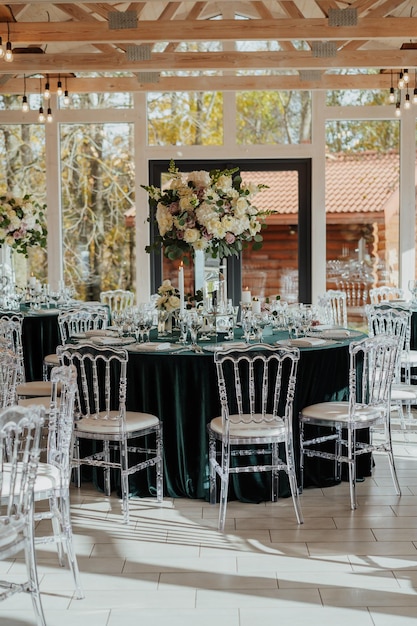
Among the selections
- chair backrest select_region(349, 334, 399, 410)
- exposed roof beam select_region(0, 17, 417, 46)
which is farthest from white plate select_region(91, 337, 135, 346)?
exposed roof beam select_region(0, 17, 417, 46)

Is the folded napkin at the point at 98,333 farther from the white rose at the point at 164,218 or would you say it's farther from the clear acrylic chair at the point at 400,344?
the clear acrylic chair at the point at 400,344

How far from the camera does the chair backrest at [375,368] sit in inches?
214

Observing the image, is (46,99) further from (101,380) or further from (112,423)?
(112,423)

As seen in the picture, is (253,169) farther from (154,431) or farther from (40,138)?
(154,431)

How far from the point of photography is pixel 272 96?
468 inches

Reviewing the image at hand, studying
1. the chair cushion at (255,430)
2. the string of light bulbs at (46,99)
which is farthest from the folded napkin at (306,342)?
the string of light bulbs at (46,99)

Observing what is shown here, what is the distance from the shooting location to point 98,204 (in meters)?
12.1

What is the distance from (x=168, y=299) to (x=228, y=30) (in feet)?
10.2

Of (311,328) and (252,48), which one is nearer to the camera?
(311,328)

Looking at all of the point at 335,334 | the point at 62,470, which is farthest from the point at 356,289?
the point at 62,470

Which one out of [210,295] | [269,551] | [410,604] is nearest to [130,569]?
[269,551]

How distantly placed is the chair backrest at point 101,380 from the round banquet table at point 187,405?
0.42ft

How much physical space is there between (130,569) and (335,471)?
2.10 meters

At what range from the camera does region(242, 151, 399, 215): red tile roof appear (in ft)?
39.2
